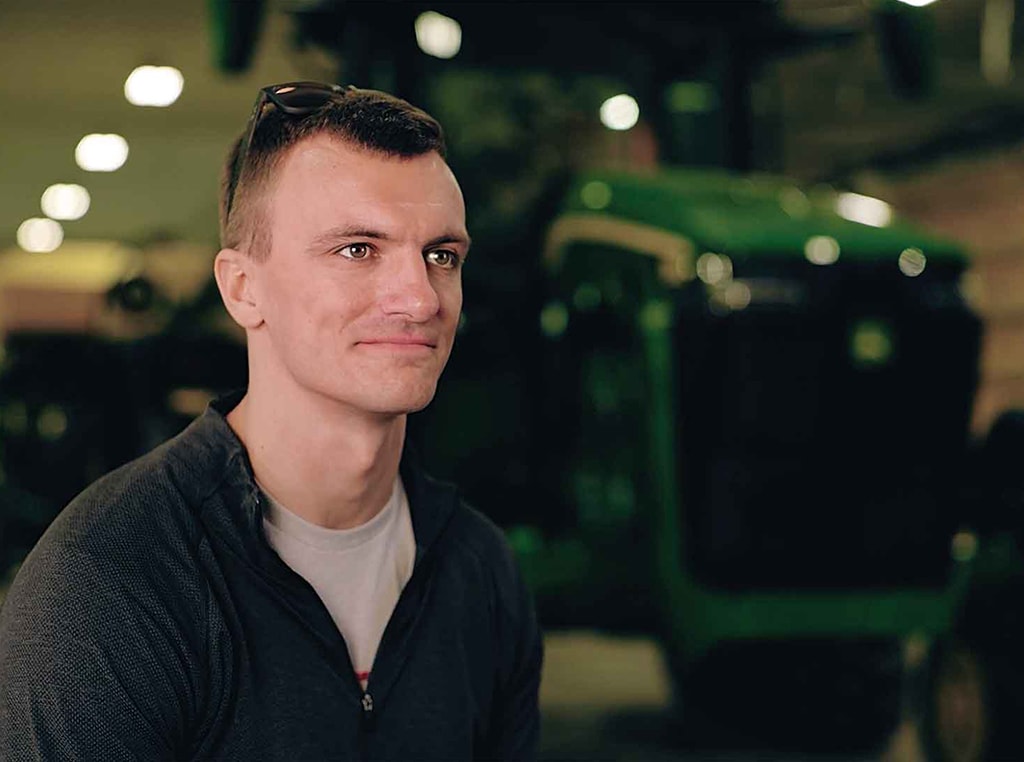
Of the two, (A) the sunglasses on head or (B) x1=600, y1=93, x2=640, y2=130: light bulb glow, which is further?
(B) x1=600, y1=93, x2=640, y2=130: light bulb glow

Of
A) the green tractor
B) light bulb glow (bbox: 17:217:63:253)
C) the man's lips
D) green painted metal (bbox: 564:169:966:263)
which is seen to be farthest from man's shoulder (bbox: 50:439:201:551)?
light bulb glow (bbox: 17:217:63:253)

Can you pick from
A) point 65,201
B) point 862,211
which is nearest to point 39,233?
point 65,201

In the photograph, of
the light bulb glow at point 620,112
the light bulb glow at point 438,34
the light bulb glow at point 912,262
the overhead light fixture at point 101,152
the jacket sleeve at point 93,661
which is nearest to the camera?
the jacket sleeve at point 93,661

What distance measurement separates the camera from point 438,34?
3932mm

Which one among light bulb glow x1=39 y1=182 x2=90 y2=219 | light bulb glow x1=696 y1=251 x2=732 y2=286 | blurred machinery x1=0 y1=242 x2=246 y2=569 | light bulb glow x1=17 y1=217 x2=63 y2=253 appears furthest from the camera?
light bulb glow x1=17 y1=217 x2=63 y2=253

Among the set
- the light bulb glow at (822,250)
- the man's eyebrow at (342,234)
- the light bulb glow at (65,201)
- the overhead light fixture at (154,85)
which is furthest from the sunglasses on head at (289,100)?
the light bulb glow at (65,201)

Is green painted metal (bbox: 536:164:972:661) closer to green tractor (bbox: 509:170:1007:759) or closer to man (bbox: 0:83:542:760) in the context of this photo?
green tractor (bbox: 509:170:1007:759)

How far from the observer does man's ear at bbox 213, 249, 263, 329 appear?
4.78ft

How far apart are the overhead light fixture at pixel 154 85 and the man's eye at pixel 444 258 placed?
683 centimetres

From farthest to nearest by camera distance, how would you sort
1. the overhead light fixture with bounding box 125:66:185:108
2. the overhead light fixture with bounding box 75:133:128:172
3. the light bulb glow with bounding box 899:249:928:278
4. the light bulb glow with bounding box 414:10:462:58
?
the overhead light fixture with bounding box 75:133:128:172 < the overhead light fixture with bounding box 125:66:185:108 < the light bulb glow with bounding box 414:10:462:58 < the light bulb glow with bounding box 899:249:928:278

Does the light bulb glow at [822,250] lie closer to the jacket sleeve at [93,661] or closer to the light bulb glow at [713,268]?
the light bulb glow at [713,268]

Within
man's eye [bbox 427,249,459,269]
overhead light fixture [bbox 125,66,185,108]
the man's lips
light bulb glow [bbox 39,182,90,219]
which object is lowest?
the man's lips

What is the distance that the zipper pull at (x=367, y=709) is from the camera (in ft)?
4.64

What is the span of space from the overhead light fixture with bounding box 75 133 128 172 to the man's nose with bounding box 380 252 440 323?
30.2 ft
